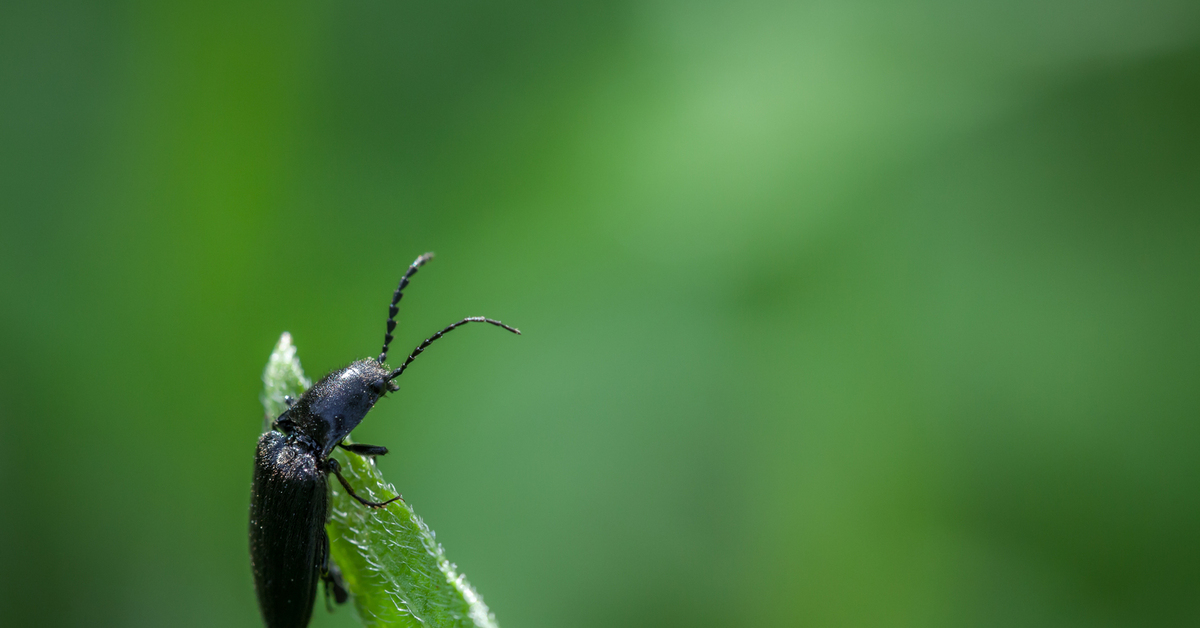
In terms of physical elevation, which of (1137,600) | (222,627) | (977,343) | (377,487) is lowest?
(222,627)

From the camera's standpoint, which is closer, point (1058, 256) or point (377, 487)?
point (377, 487)

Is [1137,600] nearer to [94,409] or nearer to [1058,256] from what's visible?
[1058,256]

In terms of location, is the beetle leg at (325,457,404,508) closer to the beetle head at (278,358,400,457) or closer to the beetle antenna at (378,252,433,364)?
the beetle head at (278,358,400,457)

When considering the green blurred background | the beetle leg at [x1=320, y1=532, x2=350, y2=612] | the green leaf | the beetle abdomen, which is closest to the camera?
the green leaf

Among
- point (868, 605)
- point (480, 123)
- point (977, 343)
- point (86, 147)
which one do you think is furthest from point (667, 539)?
point (86, 147)

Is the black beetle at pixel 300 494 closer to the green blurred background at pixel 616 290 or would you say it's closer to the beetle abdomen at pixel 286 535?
the beetle abdomen at pixel 286 535

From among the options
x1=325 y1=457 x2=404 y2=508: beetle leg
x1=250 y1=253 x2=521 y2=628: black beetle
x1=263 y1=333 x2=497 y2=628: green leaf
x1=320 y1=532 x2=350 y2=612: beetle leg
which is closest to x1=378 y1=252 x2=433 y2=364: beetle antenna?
x1=250 y1=253 x2=521 y2=628: black beetle

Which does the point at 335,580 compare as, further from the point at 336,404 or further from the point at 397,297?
the point at 397,297
